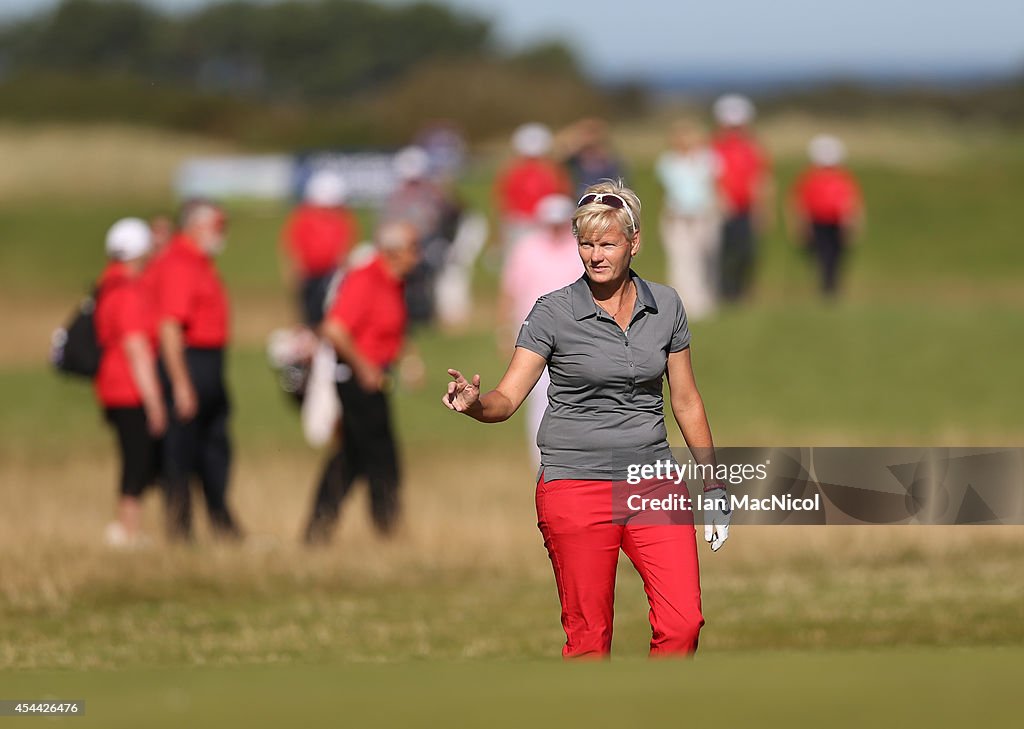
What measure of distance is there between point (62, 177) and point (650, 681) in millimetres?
50594

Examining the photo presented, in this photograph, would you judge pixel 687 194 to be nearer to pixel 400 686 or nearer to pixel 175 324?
pixel 175 324

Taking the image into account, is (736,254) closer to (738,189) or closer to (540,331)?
(738,189)

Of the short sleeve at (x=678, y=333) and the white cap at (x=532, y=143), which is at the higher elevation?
the white cap at (x=532, y=143)

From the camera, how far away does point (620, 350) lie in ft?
20.5

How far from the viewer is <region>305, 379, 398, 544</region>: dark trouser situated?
1123 cm

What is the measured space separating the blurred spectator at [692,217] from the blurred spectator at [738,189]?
12 centimetres

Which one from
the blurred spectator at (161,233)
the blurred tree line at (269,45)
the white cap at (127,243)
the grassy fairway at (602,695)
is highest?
the blurred tree line at (269,45)

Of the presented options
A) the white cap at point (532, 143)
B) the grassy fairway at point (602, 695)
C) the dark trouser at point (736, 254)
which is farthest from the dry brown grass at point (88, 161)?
the grassy fairway at point (602, 695)

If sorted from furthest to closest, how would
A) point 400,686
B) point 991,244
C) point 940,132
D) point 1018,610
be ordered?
point 940,132 → point 991,244 → point 1018,610 → point 400,686

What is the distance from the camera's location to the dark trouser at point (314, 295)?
750 inches

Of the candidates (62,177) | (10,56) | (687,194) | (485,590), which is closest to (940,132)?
(62,177)

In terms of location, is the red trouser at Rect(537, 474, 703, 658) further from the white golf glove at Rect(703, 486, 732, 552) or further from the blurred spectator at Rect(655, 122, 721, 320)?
the blurred spectator at Rect(655, 122, 721, 320)

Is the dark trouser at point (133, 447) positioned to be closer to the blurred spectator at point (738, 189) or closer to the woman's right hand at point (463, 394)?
the woman's right hand at point (463, 394)

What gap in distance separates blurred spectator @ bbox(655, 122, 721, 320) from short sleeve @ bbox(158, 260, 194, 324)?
9719 mm
